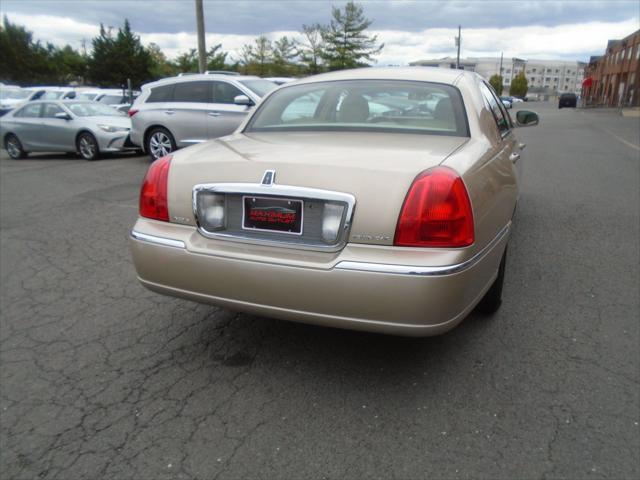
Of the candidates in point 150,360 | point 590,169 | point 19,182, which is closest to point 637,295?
point 150,360

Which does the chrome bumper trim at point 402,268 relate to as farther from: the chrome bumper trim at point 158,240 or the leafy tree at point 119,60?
the leafy tree at point 119,60

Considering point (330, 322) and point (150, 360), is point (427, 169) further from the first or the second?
point (150, 360)

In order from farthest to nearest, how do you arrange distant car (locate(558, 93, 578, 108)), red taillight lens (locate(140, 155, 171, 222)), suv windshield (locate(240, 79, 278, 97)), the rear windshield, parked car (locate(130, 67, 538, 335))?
distant car (locate(558, 93, 578, 108)), suv windshield (locate(240, 79, 278, 97)), the rear windshield, red taillight lens (locate(140, 155, 171, 222)), parked car (locate(130, 67, 538, 335))

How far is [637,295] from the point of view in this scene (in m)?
3.89

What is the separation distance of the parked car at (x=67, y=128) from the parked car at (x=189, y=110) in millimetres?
1185

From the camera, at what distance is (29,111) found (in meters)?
12.8

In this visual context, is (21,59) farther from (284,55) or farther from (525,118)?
(525,118)

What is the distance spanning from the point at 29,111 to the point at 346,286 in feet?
43.1

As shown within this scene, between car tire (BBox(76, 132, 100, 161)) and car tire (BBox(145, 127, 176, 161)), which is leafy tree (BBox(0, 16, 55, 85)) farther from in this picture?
car tire (BBox(145, 127, 176, 161))

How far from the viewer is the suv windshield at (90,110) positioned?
488 inches

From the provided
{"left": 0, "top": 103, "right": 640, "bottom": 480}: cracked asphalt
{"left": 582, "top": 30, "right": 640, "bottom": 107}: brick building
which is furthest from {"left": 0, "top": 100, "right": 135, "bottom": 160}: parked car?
{"left": 582, "top": 30, "right": 640, "bottom": 107}: brick building

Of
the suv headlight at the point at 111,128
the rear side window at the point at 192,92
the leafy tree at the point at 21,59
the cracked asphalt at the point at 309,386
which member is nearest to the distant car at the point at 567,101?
the leafy tree at the point at 21,59

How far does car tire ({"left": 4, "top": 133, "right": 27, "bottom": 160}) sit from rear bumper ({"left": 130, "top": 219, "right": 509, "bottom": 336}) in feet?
41.8

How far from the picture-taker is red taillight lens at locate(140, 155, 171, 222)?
282 centimetres
